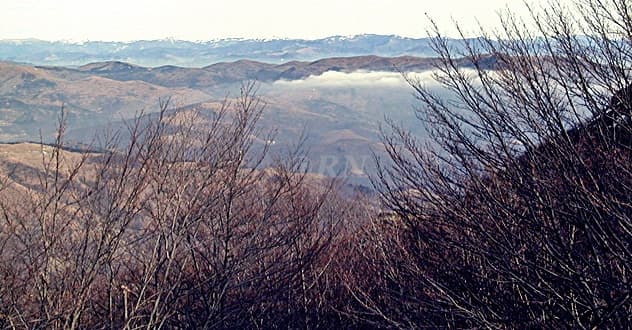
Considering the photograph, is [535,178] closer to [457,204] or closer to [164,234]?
[457,204]

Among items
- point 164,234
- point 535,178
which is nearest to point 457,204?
point 535,178

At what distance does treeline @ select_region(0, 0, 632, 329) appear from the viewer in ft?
21.1

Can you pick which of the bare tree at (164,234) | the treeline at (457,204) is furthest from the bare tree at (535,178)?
the bare tree at (164,234)

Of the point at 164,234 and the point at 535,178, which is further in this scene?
the point at 164,234

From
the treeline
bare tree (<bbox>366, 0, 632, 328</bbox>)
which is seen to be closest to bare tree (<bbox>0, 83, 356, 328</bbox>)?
the treeline

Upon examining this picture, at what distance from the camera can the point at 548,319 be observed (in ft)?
22.7

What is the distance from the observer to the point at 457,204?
296 inches

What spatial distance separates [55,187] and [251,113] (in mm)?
3111

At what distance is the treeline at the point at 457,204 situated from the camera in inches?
253

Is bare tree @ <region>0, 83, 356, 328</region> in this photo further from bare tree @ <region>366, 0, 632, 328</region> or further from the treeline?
bare tree @ <region>366, 0, 632, 328</region>

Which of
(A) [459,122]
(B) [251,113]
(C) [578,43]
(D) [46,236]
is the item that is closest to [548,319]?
(A) [459,122]

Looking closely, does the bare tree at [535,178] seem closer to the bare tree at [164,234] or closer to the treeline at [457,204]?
the treeline at [457,204]

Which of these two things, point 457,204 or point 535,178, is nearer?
point 535,178

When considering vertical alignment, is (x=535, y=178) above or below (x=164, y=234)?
above
